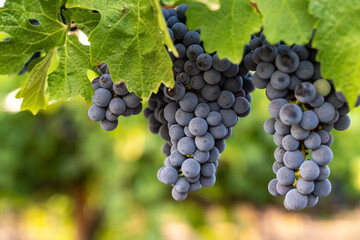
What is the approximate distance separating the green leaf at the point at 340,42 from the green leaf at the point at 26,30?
410mm

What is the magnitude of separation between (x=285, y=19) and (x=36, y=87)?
0.46m

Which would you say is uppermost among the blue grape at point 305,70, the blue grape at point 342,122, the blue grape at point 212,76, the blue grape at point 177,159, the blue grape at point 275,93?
the blue grape at point 305,70

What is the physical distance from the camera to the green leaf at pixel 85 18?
2.01 ft

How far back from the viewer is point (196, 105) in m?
0.60

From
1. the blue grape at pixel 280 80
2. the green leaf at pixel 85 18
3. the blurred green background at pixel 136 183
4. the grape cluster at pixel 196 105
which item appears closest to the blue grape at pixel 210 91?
the grape cluster at pixel 196 105

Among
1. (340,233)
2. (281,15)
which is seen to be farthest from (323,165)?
(340,233)

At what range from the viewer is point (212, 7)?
1.51ft

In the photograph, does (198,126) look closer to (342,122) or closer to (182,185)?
(182,185)

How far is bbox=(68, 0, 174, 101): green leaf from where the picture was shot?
21.3 inches

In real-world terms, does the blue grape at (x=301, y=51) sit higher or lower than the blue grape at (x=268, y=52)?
higher

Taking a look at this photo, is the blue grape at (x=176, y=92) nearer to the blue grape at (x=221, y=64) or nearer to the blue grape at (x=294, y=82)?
the blue grape at (x=221, y=64)

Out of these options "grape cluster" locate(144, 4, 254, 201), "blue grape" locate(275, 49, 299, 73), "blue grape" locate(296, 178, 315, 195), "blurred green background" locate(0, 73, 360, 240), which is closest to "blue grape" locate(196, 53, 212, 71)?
"grape cluster" locate(144, 4, 254, 201)

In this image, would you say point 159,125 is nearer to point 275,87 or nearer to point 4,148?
point 275,87

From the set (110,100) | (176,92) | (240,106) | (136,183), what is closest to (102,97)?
→ (110,100)
